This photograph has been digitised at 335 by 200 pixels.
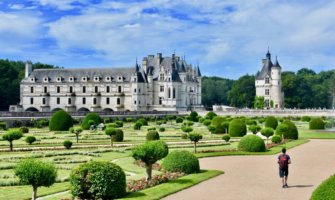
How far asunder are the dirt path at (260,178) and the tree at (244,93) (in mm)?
80561

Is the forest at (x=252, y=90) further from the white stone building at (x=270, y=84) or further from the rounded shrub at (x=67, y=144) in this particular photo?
the rounded shrub at (x=67, y=144)

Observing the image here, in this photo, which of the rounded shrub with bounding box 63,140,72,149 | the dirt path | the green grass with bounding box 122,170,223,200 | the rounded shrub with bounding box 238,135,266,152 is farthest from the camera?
the rounded shrub with bounding box 63,140,72,149

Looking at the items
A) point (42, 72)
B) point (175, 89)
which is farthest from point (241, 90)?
point (42, 72)

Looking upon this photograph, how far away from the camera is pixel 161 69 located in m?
87.1

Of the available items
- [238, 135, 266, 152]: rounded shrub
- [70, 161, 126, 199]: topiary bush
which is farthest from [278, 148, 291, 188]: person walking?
[238, 135, 266, 152]: rounded shrub

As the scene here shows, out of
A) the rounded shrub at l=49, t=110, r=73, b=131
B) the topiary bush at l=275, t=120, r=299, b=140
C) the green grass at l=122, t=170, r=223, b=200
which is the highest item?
the rounded shrub at l=49, t=110, r=73, b=131

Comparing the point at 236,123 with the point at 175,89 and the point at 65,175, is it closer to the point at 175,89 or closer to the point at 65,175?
the point at 65,175

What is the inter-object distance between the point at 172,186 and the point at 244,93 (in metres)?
93.0

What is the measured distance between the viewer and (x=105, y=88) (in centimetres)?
8744

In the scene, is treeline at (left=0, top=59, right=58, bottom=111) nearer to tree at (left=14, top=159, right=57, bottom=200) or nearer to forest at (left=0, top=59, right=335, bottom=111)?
forest at (left=0, top=59, right=335, bottom=111)

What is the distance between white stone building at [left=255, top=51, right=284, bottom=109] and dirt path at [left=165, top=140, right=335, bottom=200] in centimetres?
7047

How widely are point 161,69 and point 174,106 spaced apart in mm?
7856

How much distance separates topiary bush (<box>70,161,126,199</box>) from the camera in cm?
1231

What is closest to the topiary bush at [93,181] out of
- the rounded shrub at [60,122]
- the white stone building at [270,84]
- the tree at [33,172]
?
the tree at [33,172]
